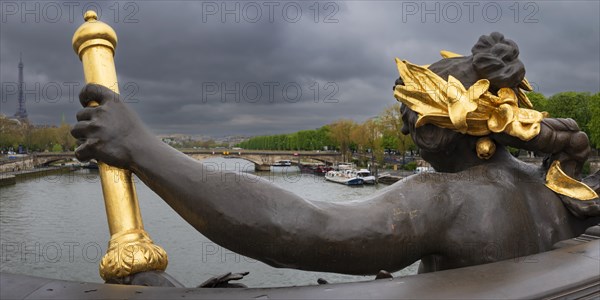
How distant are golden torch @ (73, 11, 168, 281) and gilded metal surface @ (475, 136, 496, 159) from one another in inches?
63.3

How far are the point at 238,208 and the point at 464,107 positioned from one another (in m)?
1.20

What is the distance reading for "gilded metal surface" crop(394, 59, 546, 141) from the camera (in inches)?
91.9

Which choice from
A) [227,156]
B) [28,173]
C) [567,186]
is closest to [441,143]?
[567,186]

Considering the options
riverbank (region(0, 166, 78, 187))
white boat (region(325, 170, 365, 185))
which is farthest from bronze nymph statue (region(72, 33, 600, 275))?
riverbank (region(0, 166, 78, 187))

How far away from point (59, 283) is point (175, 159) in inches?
23.9

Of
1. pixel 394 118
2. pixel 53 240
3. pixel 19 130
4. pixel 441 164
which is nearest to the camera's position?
pixel 441 164

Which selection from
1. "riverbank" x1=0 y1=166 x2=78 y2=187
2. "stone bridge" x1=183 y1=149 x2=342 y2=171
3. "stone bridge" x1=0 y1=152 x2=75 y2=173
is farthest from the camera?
"stone bridge" x1=183 y1=149 x2=342 y2=171

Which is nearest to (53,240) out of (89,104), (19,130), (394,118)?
(89,104)

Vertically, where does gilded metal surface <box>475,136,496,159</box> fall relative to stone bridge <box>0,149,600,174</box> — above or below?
above

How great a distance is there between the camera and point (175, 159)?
6.41ft

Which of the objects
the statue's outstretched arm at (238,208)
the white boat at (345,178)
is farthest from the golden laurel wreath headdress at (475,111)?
the white boat at (345,178)

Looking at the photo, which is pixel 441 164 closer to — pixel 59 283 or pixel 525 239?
pixel 525 239

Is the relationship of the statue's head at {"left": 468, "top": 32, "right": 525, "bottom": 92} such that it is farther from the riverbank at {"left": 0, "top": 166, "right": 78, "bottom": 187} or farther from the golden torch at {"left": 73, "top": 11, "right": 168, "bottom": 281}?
the riverbank at {"left": 0, "top": 166, "right": 78, "bottom": 187}

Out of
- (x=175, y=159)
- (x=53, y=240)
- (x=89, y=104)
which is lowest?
(x=53, y=240)
